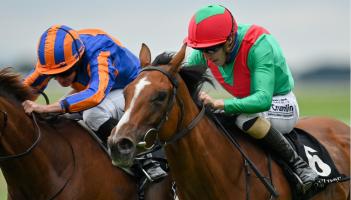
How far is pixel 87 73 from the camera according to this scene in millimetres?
7379

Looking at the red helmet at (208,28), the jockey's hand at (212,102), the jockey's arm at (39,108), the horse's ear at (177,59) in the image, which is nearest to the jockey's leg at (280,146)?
the jockey's hand at (212,102)

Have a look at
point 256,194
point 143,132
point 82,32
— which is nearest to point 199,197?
point 256,194

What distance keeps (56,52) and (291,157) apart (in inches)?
87.1

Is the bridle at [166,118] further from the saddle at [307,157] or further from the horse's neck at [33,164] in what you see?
the horse's neck at [33,164]

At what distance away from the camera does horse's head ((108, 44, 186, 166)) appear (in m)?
5.58

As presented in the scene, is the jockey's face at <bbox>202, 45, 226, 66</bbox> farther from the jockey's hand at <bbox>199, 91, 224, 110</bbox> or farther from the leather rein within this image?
the leather rein

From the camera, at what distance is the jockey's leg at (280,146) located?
22.1ft

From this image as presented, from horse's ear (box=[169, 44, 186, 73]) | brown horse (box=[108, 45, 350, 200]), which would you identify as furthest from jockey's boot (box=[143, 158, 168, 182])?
horse's ear (box=[169, 44, 186, 73])

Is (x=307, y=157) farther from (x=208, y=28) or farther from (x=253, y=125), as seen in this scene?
(x=208, y=28)

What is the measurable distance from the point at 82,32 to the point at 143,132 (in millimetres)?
2301

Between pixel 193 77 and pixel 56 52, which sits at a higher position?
pixel 193 77

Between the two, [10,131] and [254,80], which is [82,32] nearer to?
[10,131]

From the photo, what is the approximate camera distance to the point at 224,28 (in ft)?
21.4

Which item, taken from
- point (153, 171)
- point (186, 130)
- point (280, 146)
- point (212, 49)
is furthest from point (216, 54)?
point (153, 171)
